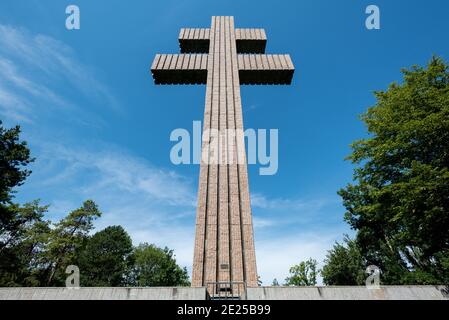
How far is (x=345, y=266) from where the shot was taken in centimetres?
3559

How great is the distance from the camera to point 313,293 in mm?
7938

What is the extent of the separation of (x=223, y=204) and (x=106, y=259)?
3635 centimetres

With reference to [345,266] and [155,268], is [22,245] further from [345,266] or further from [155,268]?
[345,266]

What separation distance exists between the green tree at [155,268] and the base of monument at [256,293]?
142 feet

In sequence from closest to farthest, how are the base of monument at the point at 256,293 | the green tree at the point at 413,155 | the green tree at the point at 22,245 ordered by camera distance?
the base of monument at the point at 256,293, the green tree at the point at 413,155, the green tree at the point at 22,245

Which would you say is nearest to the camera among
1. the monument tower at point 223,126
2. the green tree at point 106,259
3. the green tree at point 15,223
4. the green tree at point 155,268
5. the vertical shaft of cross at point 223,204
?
the vertical shaft of cross at point 223,204

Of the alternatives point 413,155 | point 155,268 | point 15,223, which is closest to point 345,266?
point 413,155

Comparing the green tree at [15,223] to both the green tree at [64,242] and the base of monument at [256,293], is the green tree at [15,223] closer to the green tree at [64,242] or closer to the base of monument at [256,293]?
the green tree at [64,242]

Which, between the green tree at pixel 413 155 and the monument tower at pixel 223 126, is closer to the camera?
the green tree at pixel 413 155

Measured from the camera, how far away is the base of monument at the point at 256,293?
7801 mm

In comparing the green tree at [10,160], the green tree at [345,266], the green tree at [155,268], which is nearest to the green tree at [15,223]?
the green tree at [10,160]

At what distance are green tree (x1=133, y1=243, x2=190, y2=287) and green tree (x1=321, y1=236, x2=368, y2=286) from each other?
1063 inches

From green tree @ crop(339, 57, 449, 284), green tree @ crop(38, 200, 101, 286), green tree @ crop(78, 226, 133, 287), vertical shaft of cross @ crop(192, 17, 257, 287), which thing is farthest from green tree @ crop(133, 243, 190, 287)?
green tree @ crop(339, 57, 449, 284)

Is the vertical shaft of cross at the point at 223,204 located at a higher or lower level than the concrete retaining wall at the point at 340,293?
higher
